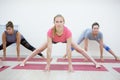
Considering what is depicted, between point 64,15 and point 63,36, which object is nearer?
point 63,36

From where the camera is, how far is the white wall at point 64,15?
6.07m

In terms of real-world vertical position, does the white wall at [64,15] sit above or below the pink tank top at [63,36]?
above

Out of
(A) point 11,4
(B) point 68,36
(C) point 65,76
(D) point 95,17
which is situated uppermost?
(A) point 11,4

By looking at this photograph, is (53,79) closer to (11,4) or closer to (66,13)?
(66,13)

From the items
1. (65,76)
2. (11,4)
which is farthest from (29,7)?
(65,76)

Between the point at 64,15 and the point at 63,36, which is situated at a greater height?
the point at 64,15

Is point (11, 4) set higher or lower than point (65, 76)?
higher

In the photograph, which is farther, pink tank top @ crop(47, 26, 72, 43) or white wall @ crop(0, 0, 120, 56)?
white wall @ crop(0, 0, 120, 56)

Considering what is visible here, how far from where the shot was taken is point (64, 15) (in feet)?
19.9

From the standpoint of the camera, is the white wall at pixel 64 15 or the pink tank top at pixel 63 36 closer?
the pink tank top at pixel 63 36

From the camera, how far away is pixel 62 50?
6137mm

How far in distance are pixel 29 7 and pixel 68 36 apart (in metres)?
2.78

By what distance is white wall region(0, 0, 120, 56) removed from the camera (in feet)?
19.9

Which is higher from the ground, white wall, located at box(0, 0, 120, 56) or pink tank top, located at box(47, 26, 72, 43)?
white wall, located at box(0, 0, 120, 56)
